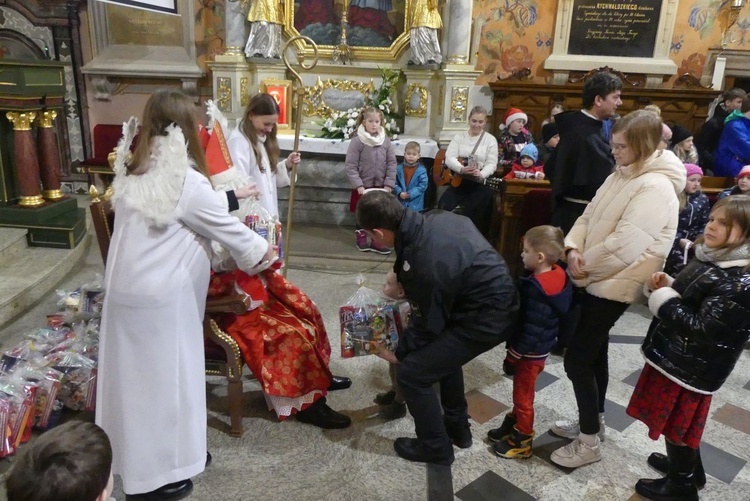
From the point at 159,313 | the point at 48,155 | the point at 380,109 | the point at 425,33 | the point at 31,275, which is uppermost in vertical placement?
the point at 425,33

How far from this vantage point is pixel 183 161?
2.07 m

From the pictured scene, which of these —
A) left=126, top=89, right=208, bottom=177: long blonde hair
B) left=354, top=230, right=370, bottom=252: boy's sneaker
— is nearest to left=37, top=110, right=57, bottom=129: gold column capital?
→ left=354, top=230, right=370, bottom=252: boy's sneaker

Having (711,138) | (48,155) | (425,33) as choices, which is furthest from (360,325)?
(425,33)

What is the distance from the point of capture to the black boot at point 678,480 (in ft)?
7.73

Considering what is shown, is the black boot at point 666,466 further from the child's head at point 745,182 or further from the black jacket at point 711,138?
the black jacket at point 711,138

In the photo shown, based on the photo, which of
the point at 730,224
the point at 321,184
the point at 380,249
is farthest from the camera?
the point at 321,184

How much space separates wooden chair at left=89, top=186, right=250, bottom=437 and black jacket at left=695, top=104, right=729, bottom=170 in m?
5.38

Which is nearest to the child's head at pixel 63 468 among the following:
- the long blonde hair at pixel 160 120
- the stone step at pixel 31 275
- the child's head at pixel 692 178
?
the long blonde hair at pixel 160 120

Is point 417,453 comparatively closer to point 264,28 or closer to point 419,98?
point 419,98

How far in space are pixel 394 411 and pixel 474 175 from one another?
306cm

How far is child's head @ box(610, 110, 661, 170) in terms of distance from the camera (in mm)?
2271

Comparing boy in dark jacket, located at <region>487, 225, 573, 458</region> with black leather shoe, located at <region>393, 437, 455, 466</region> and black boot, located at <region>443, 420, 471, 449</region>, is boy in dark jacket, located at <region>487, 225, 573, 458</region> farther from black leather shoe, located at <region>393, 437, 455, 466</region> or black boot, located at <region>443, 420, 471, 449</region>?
black leather shoe, located at <region>393, 437, 455, 466</region>

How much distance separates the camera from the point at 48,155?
4695 millimetres

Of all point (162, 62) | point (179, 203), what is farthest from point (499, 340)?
point (162, 62)
